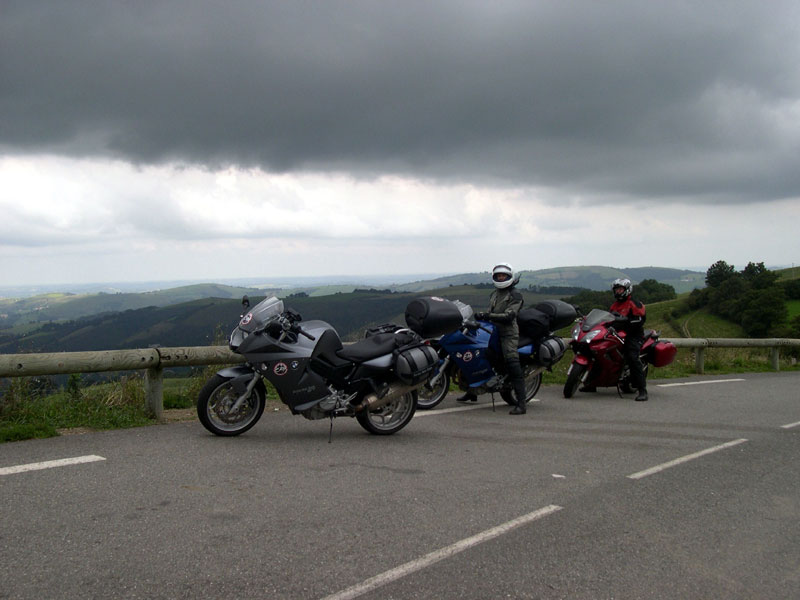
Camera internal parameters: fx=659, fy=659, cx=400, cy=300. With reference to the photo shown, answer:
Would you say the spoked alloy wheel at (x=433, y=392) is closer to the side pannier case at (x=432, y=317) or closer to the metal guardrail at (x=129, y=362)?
the side pannier case at (x=432, y=317)

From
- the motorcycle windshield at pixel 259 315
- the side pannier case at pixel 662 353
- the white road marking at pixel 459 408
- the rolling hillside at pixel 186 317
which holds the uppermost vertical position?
the motorcycle windshield at pixel 259 315

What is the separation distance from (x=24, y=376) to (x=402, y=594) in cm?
570

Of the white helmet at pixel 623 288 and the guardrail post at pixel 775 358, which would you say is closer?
the white helmet at pixel 623 288

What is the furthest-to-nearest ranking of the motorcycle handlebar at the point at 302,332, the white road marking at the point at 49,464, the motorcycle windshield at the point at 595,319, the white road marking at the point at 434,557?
1. the motorcycle windshield at the point at 595,319
2. the motorcycle handlebar at the point at 302,332
3. the white road marking at the point at 49,464
4. the white road marking at the point at 434,557

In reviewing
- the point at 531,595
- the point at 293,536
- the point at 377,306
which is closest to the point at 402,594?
the point at 531,595

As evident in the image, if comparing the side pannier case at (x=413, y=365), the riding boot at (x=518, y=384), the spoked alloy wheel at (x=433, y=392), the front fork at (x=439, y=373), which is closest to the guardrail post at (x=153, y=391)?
the side pannier case at (x=413, y=365)

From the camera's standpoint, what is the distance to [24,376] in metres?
7.29

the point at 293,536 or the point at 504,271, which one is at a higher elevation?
the point at 504,271

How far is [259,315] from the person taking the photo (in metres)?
7.01

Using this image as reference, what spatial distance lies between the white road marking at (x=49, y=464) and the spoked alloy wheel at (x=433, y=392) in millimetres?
4657

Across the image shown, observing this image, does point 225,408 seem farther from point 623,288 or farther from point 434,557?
point 623,288

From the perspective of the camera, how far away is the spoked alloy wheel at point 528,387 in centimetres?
988

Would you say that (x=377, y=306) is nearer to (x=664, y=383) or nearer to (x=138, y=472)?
(x=664, y=383)

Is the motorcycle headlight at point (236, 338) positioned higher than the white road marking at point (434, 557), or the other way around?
the motorcycle headlight at point (236, 338)
